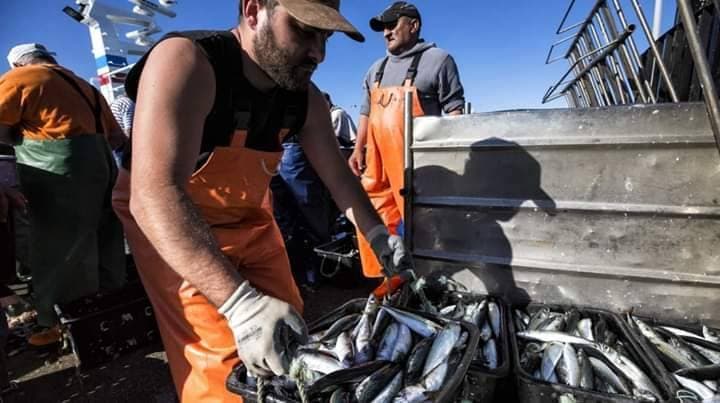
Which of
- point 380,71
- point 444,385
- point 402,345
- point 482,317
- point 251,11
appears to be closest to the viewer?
point 444,385

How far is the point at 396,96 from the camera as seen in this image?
361cm

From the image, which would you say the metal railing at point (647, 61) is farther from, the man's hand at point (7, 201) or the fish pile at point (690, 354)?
the man's hand at point (7, 201)

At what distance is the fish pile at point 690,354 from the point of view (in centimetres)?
152

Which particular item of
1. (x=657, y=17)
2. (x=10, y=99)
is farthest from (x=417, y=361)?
(x=657, y=17)

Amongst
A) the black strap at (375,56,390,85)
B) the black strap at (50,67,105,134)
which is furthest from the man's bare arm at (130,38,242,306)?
the black strap at (375,56,390,85)

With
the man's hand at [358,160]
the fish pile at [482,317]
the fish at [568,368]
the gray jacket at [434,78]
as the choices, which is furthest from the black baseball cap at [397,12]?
the fish at [568,368]

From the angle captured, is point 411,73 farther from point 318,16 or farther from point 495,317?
point 495,317

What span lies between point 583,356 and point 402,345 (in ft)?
2.84

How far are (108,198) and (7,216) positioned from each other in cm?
88

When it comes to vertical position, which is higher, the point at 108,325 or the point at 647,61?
the point at 647,61

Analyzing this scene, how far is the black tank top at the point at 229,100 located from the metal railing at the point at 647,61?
1.79 metres

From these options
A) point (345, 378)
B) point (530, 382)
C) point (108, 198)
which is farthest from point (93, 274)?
point (530, 382)

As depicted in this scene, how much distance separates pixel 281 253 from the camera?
2209 millimetres

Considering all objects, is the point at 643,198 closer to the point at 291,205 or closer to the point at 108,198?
the point at 291,205
